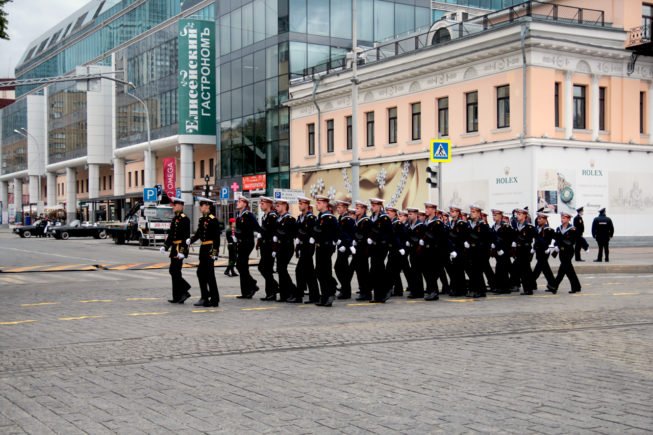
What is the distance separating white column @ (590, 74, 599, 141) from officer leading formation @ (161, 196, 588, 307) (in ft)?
56.8

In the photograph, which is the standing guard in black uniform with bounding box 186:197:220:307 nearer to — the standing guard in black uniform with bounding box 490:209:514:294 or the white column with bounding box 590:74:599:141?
the standing guard in black uniform with bounding box 490:209:514:294

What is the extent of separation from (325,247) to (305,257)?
1.55ft

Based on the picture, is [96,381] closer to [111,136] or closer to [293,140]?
[293,140]

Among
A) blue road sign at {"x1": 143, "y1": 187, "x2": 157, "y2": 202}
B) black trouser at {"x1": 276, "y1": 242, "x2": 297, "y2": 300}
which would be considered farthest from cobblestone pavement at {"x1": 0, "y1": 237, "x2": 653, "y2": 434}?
blue road sign at {"x1": 143, "y1": 187, "x2": 157, "y2": 202}

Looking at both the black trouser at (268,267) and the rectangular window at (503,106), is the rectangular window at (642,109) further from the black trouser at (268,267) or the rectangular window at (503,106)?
the black trouser at (268,267)

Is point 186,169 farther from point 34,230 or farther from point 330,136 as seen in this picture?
Answer: point 330,136

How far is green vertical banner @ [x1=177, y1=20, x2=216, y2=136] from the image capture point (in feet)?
186

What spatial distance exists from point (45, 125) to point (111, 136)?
21.5m

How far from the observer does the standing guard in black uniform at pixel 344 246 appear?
1566cm

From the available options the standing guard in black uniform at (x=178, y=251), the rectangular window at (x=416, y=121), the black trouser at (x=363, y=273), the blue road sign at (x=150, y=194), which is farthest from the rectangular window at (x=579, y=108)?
the blue road sign at (x=150, y=194)

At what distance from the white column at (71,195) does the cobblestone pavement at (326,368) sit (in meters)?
78.7

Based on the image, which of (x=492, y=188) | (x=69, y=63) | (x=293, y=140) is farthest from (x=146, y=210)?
(x=69, y=63)

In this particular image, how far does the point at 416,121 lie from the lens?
3850 cm

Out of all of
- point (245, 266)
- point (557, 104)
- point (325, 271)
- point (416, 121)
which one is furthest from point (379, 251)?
point (416, 121)
